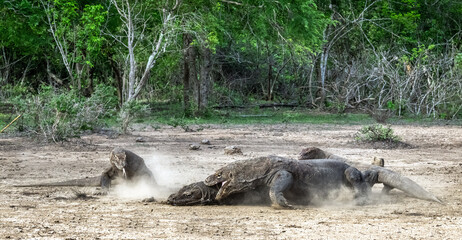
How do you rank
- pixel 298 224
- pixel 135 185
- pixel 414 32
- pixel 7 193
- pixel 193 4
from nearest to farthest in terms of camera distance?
pixel 298 224 < pixel 7 193 < pixel 135 185 < pixel 193 4 < pixel 414 32

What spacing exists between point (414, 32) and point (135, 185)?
935 inches

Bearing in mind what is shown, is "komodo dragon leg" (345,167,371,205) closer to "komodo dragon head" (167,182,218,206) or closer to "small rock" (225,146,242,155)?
"komodo dragon head" (167,182,218,206)

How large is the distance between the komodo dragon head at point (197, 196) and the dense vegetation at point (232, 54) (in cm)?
641

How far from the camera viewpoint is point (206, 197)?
6.46 m

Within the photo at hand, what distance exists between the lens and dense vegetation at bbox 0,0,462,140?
1889 centimetres

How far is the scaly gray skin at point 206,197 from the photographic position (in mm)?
6461

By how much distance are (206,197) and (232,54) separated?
2468 cm

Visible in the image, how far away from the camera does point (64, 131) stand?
12227mm

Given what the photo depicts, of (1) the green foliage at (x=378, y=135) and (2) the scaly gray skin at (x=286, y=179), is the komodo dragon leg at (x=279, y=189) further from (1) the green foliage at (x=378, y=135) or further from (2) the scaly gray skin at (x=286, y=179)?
(1) the green foliage at (x=378, y=135)

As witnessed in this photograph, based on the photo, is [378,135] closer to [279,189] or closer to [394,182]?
[394,182]

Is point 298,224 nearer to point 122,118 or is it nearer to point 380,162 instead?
point 380,162

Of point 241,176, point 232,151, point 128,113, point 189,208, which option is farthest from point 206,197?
point 128,113

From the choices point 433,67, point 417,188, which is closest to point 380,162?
point 417,188

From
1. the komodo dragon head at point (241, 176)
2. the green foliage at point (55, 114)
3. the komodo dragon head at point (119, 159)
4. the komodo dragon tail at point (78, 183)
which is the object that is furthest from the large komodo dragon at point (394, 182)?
the green foliage at point (55, 114)
